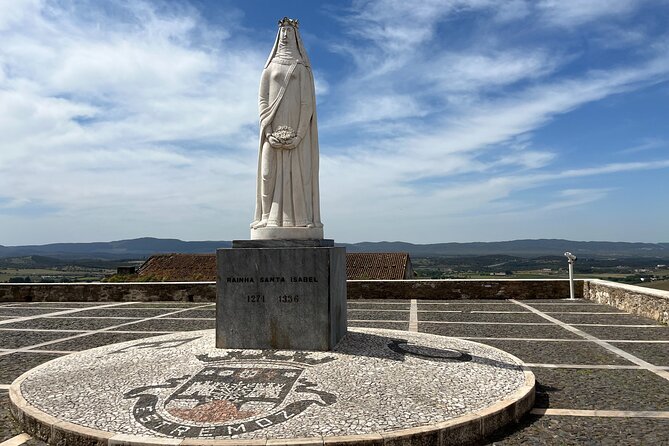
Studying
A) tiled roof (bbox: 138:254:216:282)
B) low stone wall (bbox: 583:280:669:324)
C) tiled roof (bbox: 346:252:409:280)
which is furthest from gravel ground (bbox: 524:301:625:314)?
tiled roof (bbox: 138:254:216:282)

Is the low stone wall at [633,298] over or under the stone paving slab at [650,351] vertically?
over

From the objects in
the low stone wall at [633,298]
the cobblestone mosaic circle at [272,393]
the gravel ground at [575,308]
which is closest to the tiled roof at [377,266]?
the low stone wall at [633,298]

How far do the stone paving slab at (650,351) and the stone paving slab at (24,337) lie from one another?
962cm

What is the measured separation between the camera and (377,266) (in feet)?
103

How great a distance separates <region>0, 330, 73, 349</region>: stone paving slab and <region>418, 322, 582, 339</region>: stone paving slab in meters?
6.84

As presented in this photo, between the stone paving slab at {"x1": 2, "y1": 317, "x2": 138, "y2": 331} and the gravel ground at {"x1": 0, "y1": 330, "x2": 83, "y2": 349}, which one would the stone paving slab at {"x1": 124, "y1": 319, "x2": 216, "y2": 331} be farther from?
the gravel ground at {"x1": 0, "y1": 330, "x2": 83, "y2": 349}

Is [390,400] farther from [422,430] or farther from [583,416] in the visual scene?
[583,416]

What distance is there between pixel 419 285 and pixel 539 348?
796cm

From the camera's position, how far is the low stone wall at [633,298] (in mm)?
10669

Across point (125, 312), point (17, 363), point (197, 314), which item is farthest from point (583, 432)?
point (125, 312)

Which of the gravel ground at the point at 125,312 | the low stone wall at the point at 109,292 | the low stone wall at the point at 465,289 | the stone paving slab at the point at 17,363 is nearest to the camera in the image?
the stone paving slab at the point at 17,363

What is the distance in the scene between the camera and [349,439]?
382 cm

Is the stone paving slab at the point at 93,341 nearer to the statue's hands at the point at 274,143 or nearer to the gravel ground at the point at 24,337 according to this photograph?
the gravel ground at the point at 24,337

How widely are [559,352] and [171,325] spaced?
747 cm
